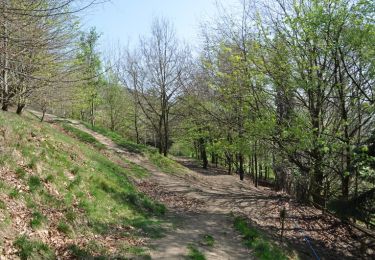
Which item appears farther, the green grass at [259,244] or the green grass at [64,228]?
the green grass at [259,244]

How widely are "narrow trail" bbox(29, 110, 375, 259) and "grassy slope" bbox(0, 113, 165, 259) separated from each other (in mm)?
965

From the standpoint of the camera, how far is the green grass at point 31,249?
5902 millimetres

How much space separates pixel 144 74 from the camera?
2870 centimetres

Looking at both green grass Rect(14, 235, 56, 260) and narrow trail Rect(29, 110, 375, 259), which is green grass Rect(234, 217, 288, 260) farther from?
green grass Rect(14, 235, 56, 260)

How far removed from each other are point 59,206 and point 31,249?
2.16 m

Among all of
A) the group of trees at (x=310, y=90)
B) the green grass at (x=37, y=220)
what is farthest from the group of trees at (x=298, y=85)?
the green grass at (x=37, y=220)

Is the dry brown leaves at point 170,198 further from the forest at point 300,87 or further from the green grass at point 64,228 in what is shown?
the green grass at point 64,228

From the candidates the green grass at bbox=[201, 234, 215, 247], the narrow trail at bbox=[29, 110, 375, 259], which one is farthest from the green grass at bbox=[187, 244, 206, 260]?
the green grass at bbox=[201, 234, 215, 247]

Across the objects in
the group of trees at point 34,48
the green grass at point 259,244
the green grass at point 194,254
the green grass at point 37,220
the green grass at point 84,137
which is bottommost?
the green grass at point 259,244

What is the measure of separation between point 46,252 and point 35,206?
1549 millimetres

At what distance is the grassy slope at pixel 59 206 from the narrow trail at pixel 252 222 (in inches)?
38.0

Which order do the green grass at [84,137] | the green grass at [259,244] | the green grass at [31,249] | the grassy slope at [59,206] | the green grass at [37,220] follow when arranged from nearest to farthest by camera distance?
the green grass at [31,249]
the grassy slope at [59,206]
the green grass at [37,220]
the green grass at [259,244]
the green grass at [84,137]

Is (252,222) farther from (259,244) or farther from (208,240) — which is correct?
(208,240)

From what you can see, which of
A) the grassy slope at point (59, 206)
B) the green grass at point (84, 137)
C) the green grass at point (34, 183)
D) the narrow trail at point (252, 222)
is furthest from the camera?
the green grass at point (84, 137)
